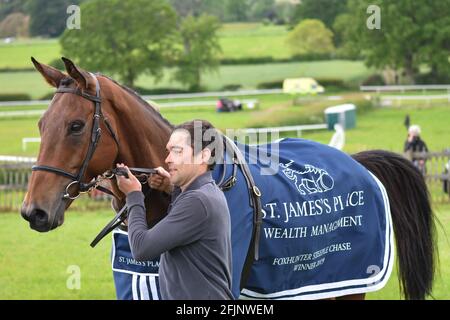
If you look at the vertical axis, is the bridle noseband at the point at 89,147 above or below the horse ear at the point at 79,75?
below

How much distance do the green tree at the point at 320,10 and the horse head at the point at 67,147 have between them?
116 ft

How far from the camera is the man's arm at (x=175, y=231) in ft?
10.9

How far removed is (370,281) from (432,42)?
30805mm

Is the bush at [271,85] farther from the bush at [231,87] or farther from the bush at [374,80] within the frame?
the bush at [374,80]

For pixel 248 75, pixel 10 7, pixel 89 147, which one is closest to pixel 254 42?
pixel 248 75

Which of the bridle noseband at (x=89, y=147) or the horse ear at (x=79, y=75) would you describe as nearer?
the bridle noseband at (x=89, y=147)

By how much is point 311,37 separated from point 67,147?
3524 cm

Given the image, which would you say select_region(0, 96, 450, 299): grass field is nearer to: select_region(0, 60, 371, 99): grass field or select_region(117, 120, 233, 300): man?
select_region(117, 120, 233, 300): man

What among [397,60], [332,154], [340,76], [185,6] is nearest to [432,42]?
Result: [397,60]

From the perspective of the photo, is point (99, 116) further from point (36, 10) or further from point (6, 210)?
point (36, 10)

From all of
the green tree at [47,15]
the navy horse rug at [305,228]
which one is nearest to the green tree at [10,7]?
the green tree at [47,15]

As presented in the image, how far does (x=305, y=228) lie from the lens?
4762 millimetres

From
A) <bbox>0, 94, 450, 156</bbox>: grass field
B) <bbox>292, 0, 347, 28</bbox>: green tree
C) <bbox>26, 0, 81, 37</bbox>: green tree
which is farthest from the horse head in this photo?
<bbox>292, 0, 347, 28</bbox>: green tree

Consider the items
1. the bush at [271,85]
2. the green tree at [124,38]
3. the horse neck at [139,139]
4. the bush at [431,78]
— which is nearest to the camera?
the horse neck at [139,139]
